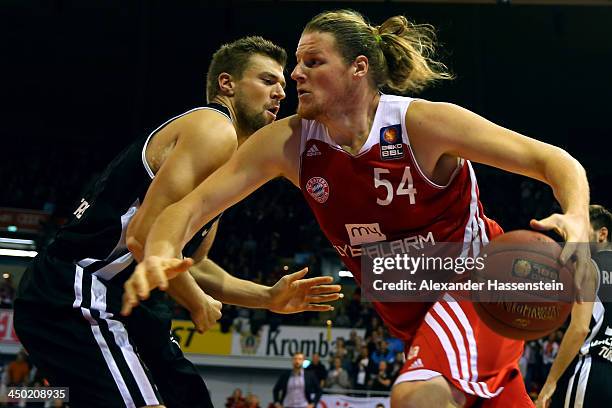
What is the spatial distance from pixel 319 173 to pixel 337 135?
0.19 metres

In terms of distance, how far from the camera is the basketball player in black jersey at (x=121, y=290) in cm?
345

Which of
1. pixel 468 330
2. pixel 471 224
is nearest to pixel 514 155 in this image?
pixel 471 224

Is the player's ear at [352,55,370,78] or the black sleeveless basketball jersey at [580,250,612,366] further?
the black sleeveless basketball jersey at [580,250,612,366]

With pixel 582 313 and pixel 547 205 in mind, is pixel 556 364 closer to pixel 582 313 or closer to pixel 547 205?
pixel 582 313

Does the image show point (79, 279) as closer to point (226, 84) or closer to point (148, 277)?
point (148, 277)

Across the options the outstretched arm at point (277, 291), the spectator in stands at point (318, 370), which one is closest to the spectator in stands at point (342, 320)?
the spectator in stands at point (318, 370)

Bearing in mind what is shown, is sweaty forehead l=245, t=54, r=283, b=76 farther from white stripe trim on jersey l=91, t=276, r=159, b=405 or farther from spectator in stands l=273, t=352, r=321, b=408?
spectator in stands l=273, t=352, r=321, b=408

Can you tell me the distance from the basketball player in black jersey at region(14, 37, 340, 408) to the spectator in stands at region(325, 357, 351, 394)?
1074 cm

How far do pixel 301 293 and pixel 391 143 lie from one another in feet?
3.49

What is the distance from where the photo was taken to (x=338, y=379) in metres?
14.6

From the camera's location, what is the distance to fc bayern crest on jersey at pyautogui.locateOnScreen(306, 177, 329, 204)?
341 centimetres

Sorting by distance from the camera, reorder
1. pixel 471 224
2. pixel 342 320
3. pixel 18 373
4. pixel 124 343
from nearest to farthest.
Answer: pixel 471 224, pixel 124 343, pixel 18 373, pixel 342 320

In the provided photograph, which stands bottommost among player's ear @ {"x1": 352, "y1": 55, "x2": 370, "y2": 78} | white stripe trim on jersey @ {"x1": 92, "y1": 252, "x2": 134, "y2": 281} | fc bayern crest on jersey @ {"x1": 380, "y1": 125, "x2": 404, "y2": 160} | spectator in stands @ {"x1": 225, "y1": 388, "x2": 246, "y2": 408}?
spectator in stands @ {"x1": 225, "y1": 388, "x2": 246, "y2": 408}

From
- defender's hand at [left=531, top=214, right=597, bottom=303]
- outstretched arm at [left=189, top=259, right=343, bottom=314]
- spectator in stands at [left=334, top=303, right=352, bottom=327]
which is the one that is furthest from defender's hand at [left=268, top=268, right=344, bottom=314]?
spectator in stands at [left=334, top=303, right=352, bottom=327]
